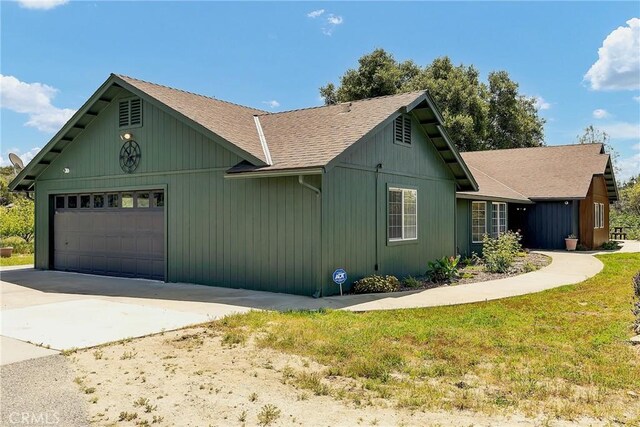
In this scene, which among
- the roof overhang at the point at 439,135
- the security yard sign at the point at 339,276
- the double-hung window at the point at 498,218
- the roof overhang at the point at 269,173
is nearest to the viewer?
the roof overhang at the point at 269,173

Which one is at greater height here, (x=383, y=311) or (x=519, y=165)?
(x=519, y=165)

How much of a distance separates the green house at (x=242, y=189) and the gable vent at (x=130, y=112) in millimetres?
44

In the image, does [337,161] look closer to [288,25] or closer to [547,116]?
[288,25]

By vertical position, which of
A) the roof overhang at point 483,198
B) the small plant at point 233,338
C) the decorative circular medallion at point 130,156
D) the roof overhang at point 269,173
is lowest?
the small plant at point 233,338

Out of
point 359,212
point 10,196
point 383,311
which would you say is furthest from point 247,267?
point 10,196

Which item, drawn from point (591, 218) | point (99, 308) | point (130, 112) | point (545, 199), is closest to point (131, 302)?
point (99, 308)

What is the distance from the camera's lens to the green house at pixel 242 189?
9.96 m

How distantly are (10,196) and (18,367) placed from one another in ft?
109

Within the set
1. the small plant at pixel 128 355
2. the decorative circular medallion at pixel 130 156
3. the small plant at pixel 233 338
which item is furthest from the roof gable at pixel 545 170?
the small plant at pixel 128 355

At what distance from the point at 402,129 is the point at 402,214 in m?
2.21

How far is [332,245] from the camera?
9.90 metres

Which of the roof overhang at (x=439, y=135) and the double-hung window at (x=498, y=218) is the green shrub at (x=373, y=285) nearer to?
the roof overhang at (x=439, y=135)

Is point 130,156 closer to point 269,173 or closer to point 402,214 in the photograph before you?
point 269,173

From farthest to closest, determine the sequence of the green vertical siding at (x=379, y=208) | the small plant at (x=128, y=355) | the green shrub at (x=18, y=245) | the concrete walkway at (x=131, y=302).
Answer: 1. the green shrub at (x=18, y=245)
2. the green vertical siding at (x=379, y=208)
3. the concrete walkway at (x=131, y=302)
4. the small plant at (x=128, y=355)
